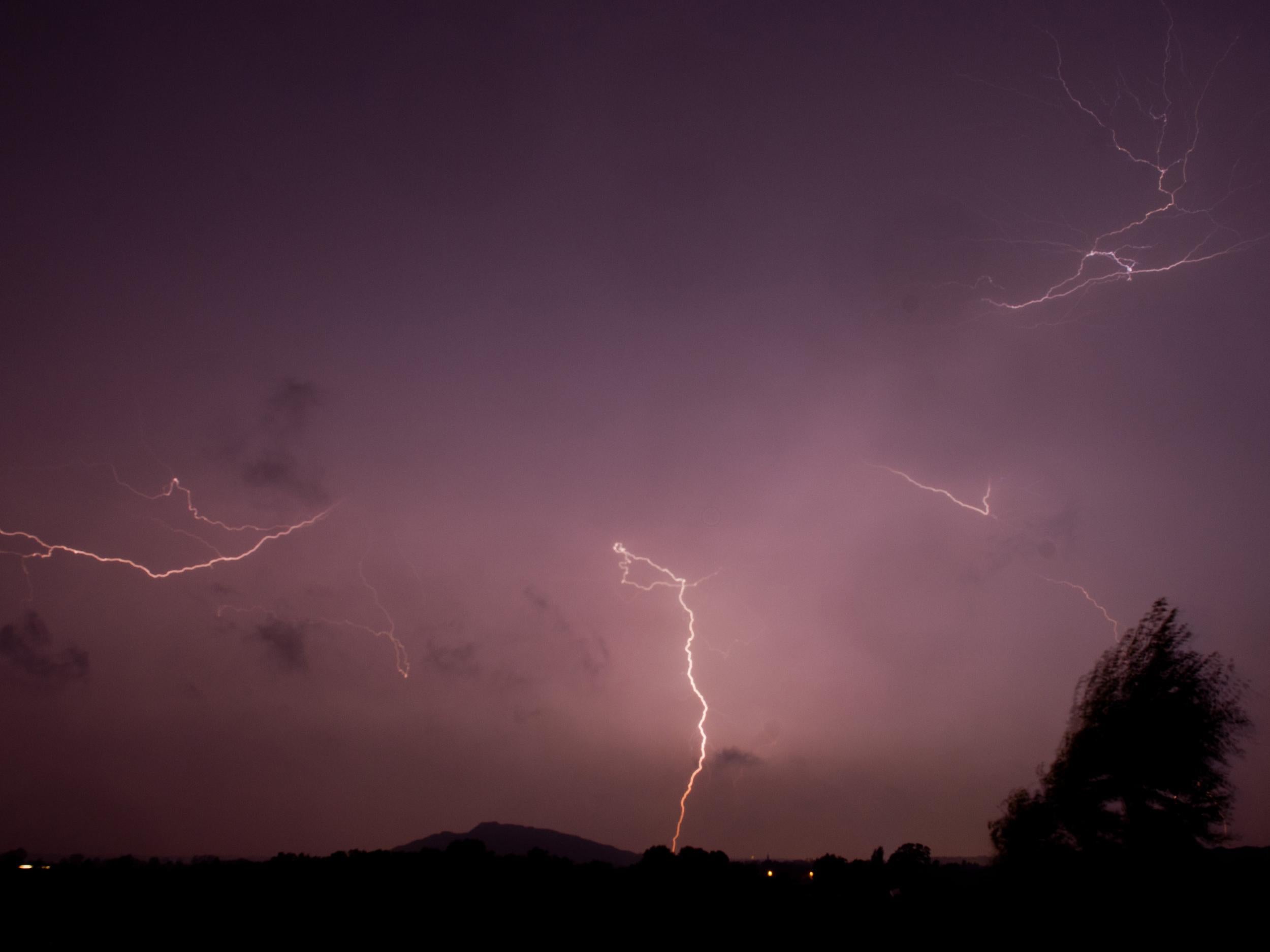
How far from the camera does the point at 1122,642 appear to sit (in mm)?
24953

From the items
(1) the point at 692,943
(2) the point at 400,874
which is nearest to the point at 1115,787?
(1) the point at 692,943

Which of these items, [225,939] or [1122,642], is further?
[1122,642]

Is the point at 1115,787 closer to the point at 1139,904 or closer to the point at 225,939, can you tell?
the point at 1139,904

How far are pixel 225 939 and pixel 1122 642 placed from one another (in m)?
26.8

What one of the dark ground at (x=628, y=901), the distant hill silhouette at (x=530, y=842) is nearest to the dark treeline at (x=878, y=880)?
the dark ground at (x=628, y=901)

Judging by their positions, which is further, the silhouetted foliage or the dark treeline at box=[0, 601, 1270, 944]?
the silhouetted foliage

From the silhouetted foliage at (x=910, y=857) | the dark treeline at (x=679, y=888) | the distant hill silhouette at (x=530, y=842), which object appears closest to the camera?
the dark treeline at (x=679, y=888)

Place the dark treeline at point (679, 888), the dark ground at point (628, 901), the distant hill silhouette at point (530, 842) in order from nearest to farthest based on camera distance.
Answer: the dark ground at point (628, 901), the dark treeline at point (679, 888), the distant hill silhouette at point (530, 842)

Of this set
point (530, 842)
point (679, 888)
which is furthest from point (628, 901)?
point (530, 842)

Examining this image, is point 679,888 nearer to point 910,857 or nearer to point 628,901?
point 628,901

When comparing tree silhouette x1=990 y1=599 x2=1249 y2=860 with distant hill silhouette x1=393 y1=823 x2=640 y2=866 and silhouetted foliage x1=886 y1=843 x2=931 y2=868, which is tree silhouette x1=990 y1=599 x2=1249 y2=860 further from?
distant hill silhouette x1=393 y1=823 x2=640 y2=866

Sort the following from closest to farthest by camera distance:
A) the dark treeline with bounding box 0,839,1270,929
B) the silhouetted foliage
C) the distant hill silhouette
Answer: the dark treeline with bounding box 0,839,1270,929 < the silhouetted foliage < the distant hill silhouette

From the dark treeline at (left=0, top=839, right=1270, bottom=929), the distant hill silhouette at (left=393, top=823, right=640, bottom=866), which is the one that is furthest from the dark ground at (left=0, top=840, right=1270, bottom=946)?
the distant hill silhouette at (left=393, top=823, right=640, bottom=866)

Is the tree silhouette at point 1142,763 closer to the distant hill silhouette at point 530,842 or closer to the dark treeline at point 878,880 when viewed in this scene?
the dark treeline at point 878,880
